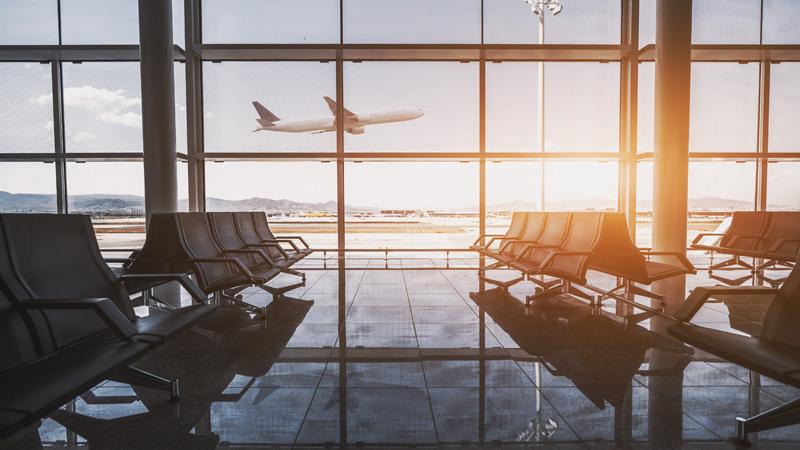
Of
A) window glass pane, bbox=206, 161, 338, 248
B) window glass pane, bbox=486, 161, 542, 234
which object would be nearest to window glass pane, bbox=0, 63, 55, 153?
window glass pane, bbox=206, 161, 338, 248

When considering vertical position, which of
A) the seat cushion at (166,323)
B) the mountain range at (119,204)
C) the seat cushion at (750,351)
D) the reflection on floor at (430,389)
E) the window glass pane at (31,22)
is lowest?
the reflection on floor at (430,389)

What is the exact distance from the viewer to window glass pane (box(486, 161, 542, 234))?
21.2 feet

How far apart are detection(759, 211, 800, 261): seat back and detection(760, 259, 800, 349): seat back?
4.09 metres

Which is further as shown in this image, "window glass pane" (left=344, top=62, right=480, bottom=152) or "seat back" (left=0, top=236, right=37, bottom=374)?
"window glass pane" (left=344, top=62, right=480, bottom=152)

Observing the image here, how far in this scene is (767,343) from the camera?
1.63 metres

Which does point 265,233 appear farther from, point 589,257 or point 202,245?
point 589,257

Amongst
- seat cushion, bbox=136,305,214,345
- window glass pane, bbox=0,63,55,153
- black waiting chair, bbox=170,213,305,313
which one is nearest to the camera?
seat cushion, bbox=136,305,214,345

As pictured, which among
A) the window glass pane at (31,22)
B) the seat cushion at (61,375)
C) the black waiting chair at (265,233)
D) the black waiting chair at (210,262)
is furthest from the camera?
the window glass pane at (31,22)

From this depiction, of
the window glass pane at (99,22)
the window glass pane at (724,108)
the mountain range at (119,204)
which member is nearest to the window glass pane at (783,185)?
the mountain range at (119,204)

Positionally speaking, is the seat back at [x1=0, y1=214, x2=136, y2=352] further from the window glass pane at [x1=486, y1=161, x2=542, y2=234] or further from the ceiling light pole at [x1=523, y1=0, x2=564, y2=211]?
the ceiling light pole at [x1=523, y1=0, x2=564, y2=211]

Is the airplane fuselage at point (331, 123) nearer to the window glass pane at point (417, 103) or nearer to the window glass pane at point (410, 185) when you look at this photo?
the window glass pane at point (417, 103)

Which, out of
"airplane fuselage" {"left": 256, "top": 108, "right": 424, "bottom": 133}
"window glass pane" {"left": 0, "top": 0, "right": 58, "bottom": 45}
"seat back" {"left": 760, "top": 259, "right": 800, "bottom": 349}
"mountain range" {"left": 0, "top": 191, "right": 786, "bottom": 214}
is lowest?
"seat back" {"left": 760, "top": 259, "right": 800, "bottom": 349}

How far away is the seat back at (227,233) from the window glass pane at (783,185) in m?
7.87

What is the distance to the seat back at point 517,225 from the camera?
5.26 metres
